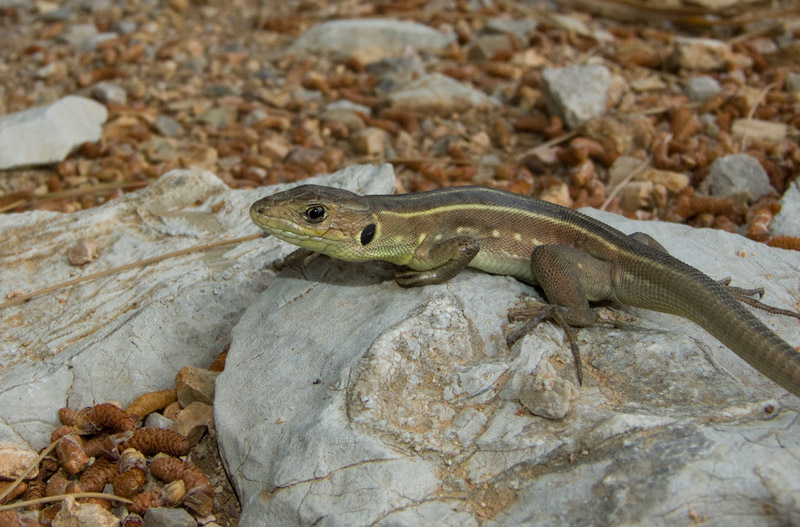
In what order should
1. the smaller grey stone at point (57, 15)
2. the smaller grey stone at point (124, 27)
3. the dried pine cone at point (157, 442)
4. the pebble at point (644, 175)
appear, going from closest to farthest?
1. the dried pine cone at point (157, 442)
2. the pebble at point (644, 175)
3. the smaller grey stone at point (124, 27)
4. the smaller grey stone at point (57, 15)

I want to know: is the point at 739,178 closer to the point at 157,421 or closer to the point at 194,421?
the point at 194,421

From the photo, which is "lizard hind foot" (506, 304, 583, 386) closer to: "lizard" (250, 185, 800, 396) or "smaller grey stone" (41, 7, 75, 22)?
"lizard" (250, 185, 800, 396)

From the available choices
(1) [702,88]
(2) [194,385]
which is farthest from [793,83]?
(2) [194,385]

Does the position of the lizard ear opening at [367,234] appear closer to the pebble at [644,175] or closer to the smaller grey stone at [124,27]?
the pebble at [644,175]

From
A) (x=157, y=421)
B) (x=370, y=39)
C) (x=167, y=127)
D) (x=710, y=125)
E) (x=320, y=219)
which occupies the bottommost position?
(x=167, y=127)

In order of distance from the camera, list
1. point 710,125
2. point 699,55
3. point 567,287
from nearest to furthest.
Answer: point 567,287
point 710,125
point 699,55

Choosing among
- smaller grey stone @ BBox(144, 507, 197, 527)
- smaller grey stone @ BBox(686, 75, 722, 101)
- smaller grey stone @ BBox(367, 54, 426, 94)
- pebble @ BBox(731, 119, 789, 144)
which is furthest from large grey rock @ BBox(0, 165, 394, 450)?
smaller grey stone @ BBox(686, 75, 722, 101)

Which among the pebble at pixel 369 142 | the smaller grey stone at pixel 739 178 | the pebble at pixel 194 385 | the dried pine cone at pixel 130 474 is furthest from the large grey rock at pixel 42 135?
the smaller grey stone at pixel 739 178

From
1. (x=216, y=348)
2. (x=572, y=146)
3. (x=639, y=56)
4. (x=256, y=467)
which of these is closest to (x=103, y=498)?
(x=256, y=467)
